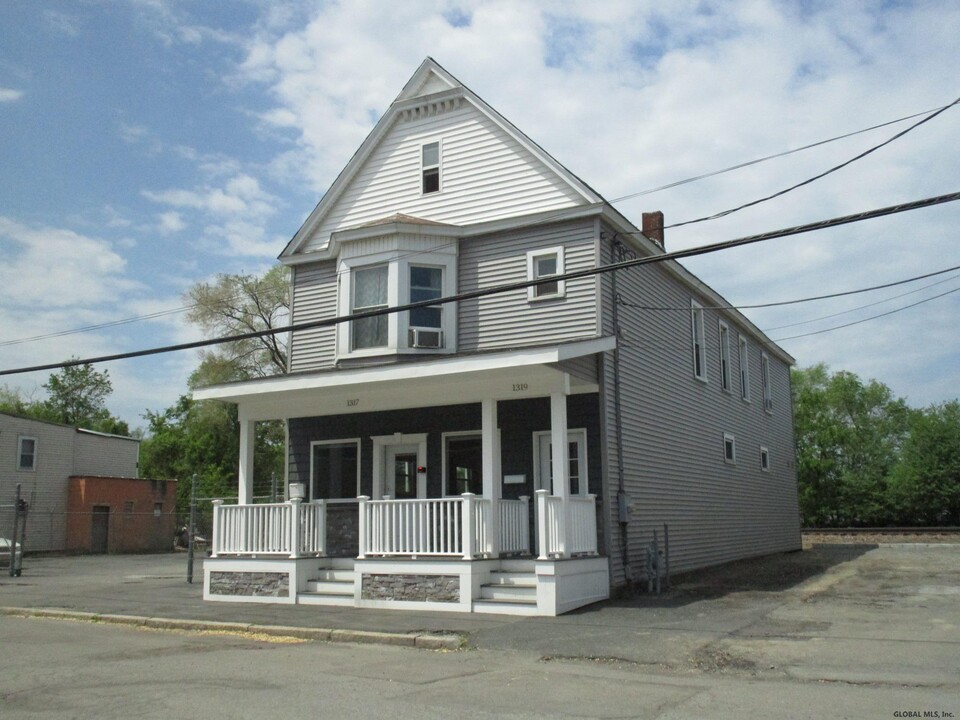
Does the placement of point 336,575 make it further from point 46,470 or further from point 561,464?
point 46,470

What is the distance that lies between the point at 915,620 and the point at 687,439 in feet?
26.8

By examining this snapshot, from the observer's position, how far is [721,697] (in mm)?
7738

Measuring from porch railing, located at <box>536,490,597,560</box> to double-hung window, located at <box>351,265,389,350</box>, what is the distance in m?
5.08

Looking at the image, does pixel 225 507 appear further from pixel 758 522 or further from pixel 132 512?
pixel 132 512

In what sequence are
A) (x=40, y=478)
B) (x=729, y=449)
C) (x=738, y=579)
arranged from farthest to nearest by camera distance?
(x=40, y=478) < (x=729, y=449) < (x=738, y=579)

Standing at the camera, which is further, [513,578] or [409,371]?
[409,371]

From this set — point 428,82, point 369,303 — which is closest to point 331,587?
point 369,303

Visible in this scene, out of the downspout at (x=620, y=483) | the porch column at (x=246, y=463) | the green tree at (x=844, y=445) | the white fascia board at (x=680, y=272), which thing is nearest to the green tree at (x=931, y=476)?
the green tree at (x=844, y=445)

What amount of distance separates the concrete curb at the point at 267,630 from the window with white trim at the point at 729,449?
1298cm

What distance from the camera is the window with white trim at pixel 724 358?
23.2 m

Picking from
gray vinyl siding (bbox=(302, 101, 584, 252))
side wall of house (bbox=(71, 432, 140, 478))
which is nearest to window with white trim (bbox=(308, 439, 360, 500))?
gray vinyl siding (bbox=(302, 101, 584, 252))

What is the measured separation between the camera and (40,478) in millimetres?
38062

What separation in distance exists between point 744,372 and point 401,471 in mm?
11713

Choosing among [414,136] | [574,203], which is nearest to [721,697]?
[574,203]
